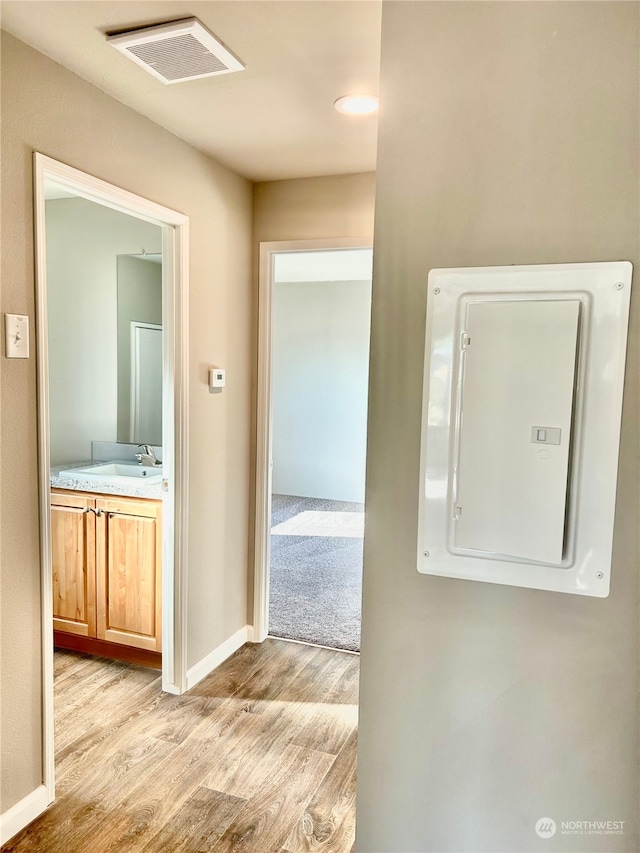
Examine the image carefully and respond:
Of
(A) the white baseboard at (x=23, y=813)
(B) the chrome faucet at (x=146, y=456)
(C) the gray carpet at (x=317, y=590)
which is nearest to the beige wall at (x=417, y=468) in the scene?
(A) the white baseboard at (x=23, y=813)

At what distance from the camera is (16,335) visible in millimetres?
1669

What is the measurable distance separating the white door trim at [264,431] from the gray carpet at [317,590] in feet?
0.84

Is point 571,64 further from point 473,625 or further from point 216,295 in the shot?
point 216,295

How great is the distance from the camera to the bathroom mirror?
336cm

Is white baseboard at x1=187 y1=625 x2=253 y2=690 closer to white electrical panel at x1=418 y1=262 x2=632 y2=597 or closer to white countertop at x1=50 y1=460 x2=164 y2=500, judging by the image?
white countertop at x1=50 y1=460 x2=164 y2=500

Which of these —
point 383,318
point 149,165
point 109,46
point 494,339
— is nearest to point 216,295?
point 149,165

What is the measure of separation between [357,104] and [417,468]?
1514mm

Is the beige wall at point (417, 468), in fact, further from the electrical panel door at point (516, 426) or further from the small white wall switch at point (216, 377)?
the small white wall switch at point (216, 377)

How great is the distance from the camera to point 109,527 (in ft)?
9.07

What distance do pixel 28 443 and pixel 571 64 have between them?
5.50 ft

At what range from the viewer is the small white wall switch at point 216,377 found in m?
2.66

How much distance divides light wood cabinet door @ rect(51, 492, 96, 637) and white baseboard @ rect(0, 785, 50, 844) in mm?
1049
